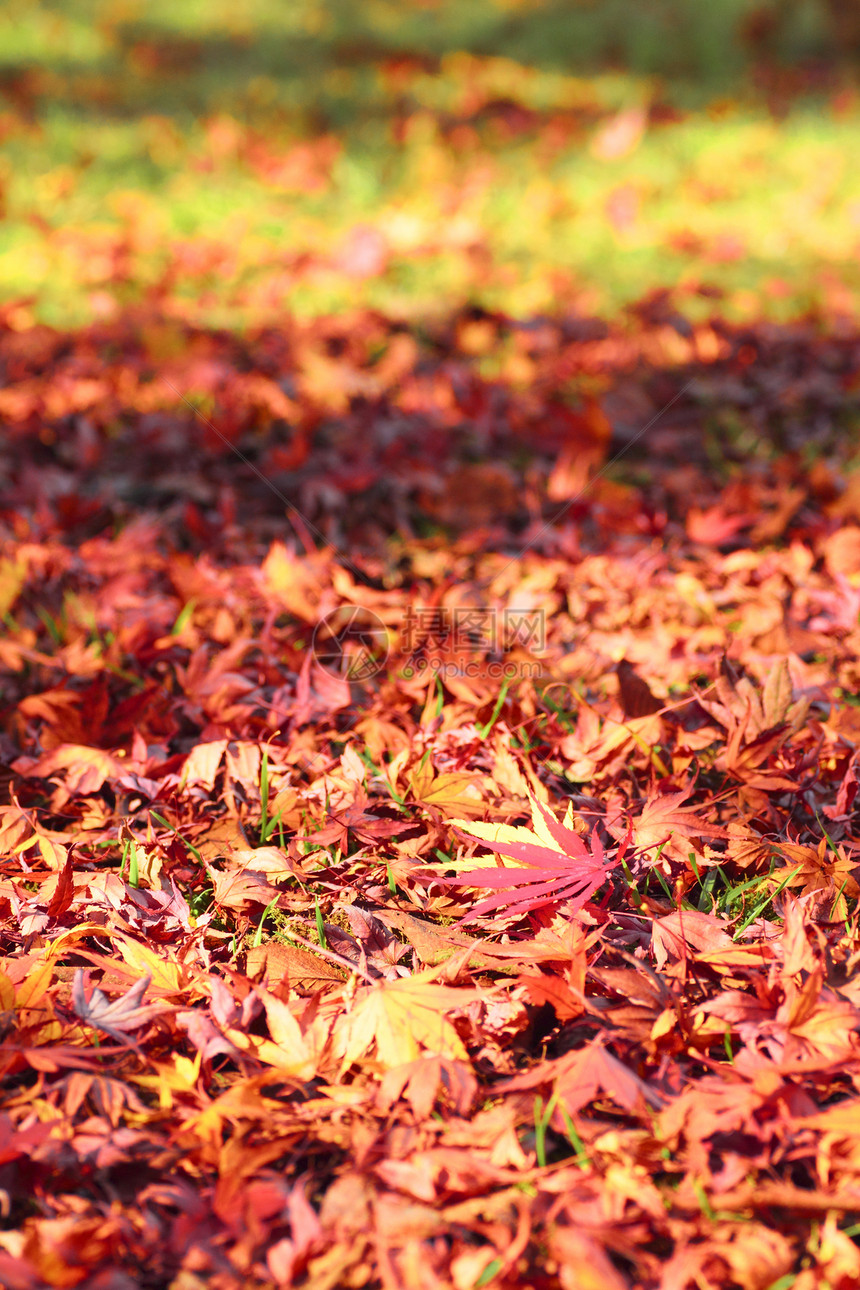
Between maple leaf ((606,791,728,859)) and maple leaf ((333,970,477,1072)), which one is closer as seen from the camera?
maple leaf ((333,970,477,1072))

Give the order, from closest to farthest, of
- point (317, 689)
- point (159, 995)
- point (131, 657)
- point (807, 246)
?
point (159, 995) → point (317, 689) → point (131, 657) → point (807, 246)

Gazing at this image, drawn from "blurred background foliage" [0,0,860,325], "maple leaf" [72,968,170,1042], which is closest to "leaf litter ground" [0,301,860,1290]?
"maple leaf" [72,968,170,1042]

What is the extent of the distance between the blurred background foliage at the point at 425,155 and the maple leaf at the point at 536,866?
10.3 ft

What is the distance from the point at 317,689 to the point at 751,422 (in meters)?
2.01

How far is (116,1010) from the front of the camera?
125cm

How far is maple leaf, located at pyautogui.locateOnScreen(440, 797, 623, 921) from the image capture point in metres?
1.33

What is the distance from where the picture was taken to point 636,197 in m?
5.56

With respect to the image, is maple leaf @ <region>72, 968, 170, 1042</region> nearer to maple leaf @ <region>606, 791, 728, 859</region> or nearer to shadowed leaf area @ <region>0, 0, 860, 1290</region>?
shadowed leaf area @ <region>0, 0, 860, 1290</region>

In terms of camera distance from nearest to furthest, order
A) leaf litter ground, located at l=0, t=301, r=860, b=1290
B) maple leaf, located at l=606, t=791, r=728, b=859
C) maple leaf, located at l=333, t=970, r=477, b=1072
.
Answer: leaf litter ground, located at l=0, t=301, r=860, b=1290 → maple leaf, located at l=333, t=970, r=477, b=1072 → maple leaf, located at l=606, t=791, r=728, b=859

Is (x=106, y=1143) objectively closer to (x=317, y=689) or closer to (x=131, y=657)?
(x=317, y=689)

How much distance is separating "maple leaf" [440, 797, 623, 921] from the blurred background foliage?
313 cm

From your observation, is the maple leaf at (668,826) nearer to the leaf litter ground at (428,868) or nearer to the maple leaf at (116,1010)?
the leaf litter ground at (428,868)

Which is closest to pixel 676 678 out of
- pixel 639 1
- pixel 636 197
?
pixel 636 197

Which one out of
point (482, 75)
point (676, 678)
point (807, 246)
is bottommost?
point (676, 678)
